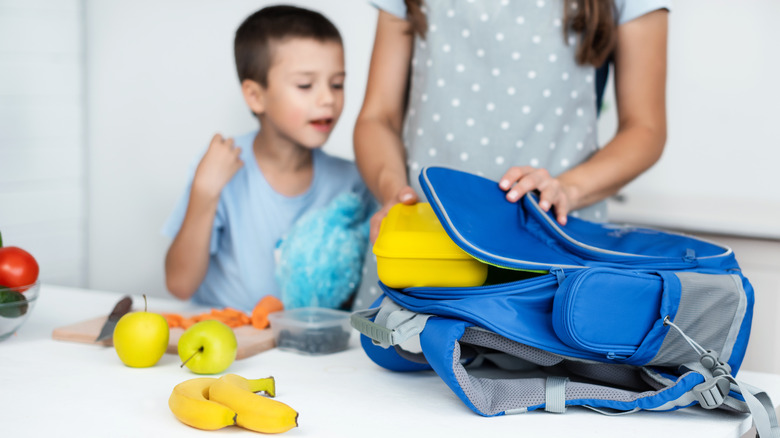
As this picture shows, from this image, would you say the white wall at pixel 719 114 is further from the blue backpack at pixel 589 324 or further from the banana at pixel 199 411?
the banana at pixel 199 411

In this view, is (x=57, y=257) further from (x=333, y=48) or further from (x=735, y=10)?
(x=735, y=10)

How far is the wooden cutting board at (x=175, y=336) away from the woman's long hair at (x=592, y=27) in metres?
0.63

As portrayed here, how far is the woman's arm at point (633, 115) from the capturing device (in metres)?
1.12

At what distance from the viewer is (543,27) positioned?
1.21 metres

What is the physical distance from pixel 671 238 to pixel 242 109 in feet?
5.58

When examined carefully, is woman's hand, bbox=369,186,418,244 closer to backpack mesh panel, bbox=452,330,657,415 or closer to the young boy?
backpack mesh panel, bbox=452,330,657,415

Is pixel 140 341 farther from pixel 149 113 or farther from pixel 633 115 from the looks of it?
pixel 149 113

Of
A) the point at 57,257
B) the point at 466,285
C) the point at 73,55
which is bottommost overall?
the point at 57,257

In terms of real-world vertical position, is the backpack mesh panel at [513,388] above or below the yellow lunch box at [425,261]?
below

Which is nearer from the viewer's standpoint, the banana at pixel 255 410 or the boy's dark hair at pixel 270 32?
the banana at pixel 255 410

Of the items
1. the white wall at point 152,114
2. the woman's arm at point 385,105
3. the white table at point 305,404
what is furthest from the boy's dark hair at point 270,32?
the white table at point 305,404

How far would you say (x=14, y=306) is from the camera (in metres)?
1.07

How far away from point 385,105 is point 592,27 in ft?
1.14

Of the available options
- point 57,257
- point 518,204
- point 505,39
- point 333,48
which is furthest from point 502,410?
point 57,257
